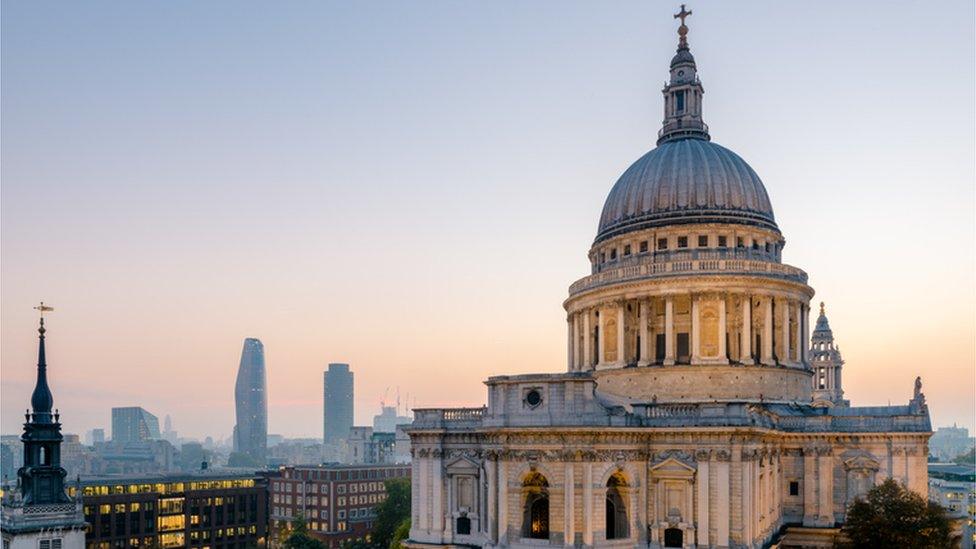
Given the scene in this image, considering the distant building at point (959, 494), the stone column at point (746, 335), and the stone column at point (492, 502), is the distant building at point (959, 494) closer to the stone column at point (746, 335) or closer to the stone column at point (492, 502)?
the stone column at point (746, 335)

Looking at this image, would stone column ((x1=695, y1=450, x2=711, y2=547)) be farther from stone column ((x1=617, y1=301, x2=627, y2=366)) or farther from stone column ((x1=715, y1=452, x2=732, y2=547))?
stone column ((x1=617, y1=301, x2=627, y2=366))

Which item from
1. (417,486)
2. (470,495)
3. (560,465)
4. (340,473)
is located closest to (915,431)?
(560,465)

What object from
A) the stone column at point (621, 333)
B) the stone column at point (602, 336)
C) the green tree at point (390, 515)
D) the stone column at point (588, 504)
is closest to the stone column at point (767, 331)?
the stone column at point (621, 333)

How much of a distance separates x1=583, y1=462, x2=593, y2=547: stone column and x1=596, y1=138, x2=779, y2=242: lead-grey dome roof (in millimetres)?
27148

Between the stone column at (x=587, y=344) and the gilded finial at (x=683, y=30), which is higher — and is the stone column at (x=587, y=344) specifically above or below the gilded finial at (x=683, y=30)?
below

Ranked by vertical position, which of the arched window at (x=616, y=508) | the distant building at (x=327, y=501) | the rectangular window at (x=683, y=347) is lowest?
the distant building at (x=327, y=501)

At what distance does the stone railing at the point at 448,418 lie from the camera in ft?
198

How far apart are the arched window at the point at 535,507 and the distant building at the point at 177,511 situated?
83.4 metres

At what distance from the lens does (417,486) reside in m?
62.0

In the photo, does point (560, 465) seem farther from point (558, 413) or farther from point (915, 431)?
point (915, 431)

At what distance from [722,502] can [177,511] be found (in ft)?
329

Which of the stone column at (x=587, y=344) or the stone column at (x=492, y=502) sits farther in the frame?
the stone column at (x=587, y=344)

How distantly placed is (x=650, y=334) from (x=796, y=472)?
52.1 ft

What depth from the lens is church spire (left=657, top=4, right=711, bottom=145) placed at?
79875 millimetres
